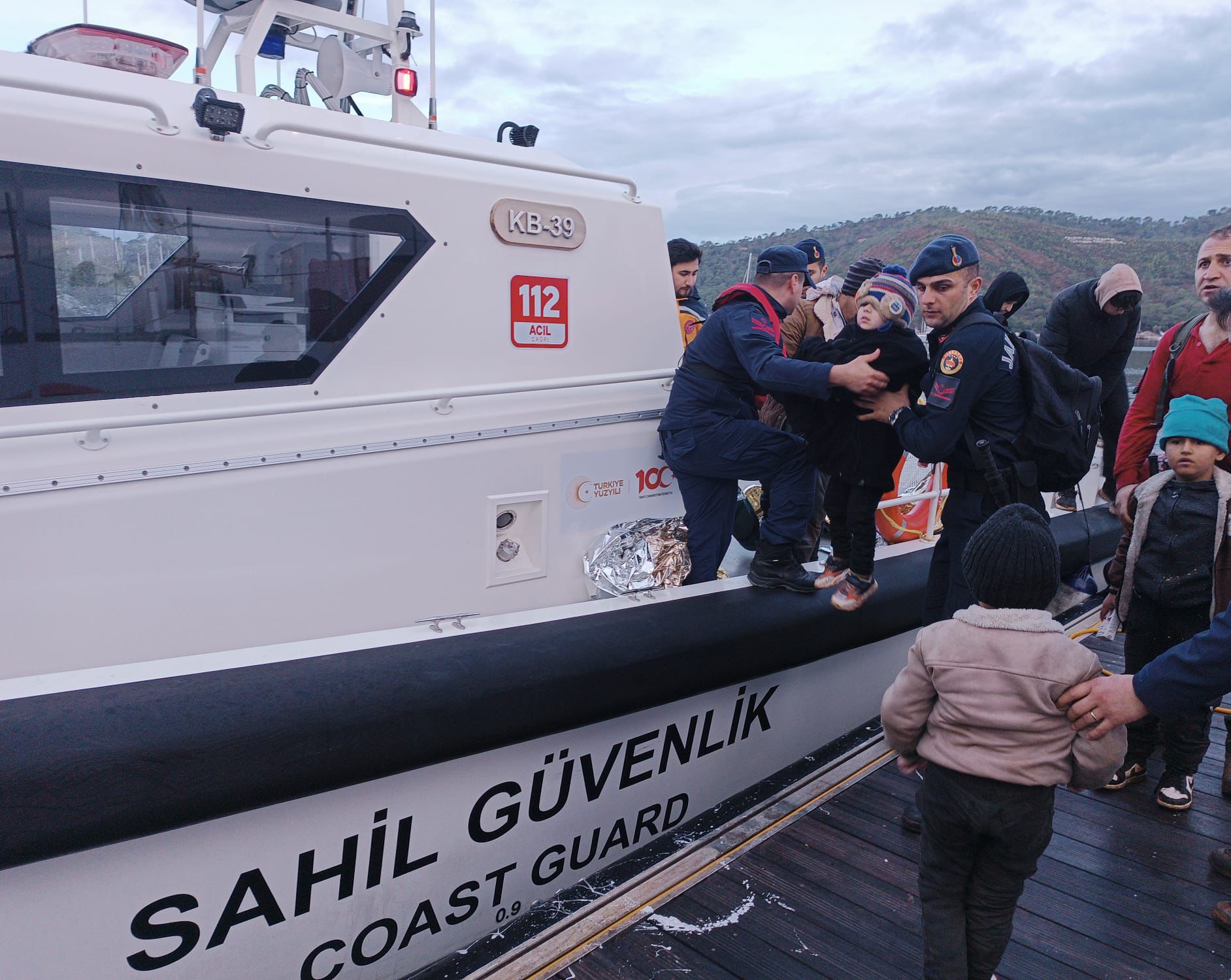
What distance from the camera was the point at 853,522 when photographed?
3.23 m

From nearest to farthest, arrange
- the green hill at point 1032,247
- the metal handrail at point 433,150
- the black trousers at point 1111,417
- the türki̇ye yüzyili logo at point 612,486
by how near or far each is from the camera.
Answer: the metal handrail at point 433,150 → the türki̇ye yüzyili logo at point 612,486 → the black trousers at point 1111,417 → the green hill at point 1032,247

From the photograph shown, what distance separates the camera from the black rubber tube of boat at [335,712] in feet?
5.80

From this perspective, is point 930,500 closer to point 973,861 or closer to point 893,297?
point 893,297

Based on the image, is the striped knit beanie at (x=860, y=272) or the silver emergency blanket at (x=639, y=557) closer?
the silver emergency blanket at (x=639, y=557)

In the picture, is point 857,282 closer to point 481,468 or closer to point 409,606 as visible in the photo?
point 481,468

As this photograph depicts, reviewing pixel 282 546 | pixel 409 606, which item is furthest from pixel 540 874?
pixel 282 546

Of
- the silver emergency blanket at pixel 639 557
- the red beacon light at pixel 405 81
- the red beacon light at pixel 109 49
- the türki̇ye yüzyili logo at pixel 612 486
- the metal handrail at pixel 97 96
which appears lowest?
the silver emergency blanket at pixel 639 557

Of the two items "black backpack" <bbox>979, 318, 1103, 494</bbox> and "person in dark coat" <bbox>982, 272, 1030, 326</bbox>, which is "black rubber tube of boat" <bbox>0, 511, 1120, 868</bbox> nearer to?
"black backpack" <bbox>979, 318, 1103, 494</bbox>

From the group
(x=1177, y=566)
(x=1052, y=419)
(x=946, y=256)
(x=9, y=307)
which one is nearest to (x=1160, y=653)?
(x=1177, y=566)

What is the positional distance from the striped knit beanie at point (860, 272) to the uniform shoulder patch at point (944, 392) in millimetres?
949

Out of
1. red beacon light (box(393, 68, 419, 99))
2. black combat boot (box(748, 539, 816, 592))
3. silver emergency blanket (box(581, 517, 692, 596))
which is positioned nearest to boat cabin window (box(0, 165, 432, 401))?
red beacon light (box(393, 68, 419, 99))

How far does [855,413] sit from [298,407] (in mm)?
1851

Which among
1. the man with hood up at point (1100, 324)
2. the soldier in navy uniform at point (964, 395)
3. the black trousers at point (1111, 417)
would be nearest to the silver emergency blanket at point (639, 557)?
the soldier in navy uniform at point (964, 395)

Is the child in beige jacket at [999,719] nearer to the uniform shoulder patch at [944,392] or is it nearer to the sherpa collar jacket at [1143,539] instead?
the uniform shoulder patch at [944,392]
